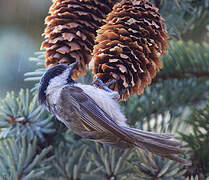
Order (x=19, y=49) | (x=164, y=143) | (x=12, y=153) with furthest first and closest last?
(x=19, y=49), (x=12, y=153), (x=164, y=143)

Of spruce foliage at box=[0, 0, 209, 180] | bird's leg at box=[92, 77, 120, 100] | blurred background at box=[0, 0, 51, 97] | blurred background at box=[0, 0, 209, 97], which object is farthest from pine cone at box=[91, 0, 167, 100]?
blurred background at box=[0, 0, 51, 97]

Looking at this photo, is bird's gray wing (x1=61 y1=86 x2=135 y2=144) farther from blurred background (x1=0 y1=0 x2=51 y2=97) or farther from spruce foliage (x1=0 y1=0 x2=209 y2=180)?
blurred background (x1=0 y1=0 x2=51 y2=97)

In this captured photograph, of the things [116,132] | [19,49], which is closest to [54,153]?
[116,132]

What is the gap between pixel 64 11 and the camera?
2.46ft

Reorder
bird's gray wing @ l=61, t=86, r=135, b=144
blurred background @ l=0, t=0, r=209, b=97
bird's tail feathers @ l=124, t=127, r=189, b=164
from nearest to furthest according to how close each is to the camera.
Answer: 1. bird's tail feathers @ l=124, t=127, r=189, b=164
2. bird's gray wing @ l=61, t=86, r=135, b=144
3. blurred background @ l=0, t=0, r=209, b=97

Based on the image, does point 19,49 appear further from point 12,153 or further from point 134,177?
point 134,177

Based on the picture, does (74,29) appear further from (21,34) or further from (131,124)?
(21,34)

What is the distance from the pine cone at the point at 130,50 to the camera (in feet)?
2.19

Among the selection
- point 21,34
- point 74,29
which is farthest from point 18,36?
point 74,29

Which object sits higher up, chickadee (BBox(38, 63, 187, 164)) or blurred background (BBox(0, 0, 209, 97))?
blurred background (BBox(0, 0, 209, 97))

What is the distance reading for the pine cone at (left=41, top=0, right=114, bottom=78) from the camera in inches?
28.5

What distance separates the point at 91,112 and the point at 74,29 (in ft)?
0.68

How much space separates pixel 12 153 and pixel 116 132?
0.83ft

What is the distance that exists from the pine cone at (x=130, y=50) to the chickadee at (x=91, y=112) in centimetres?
3
